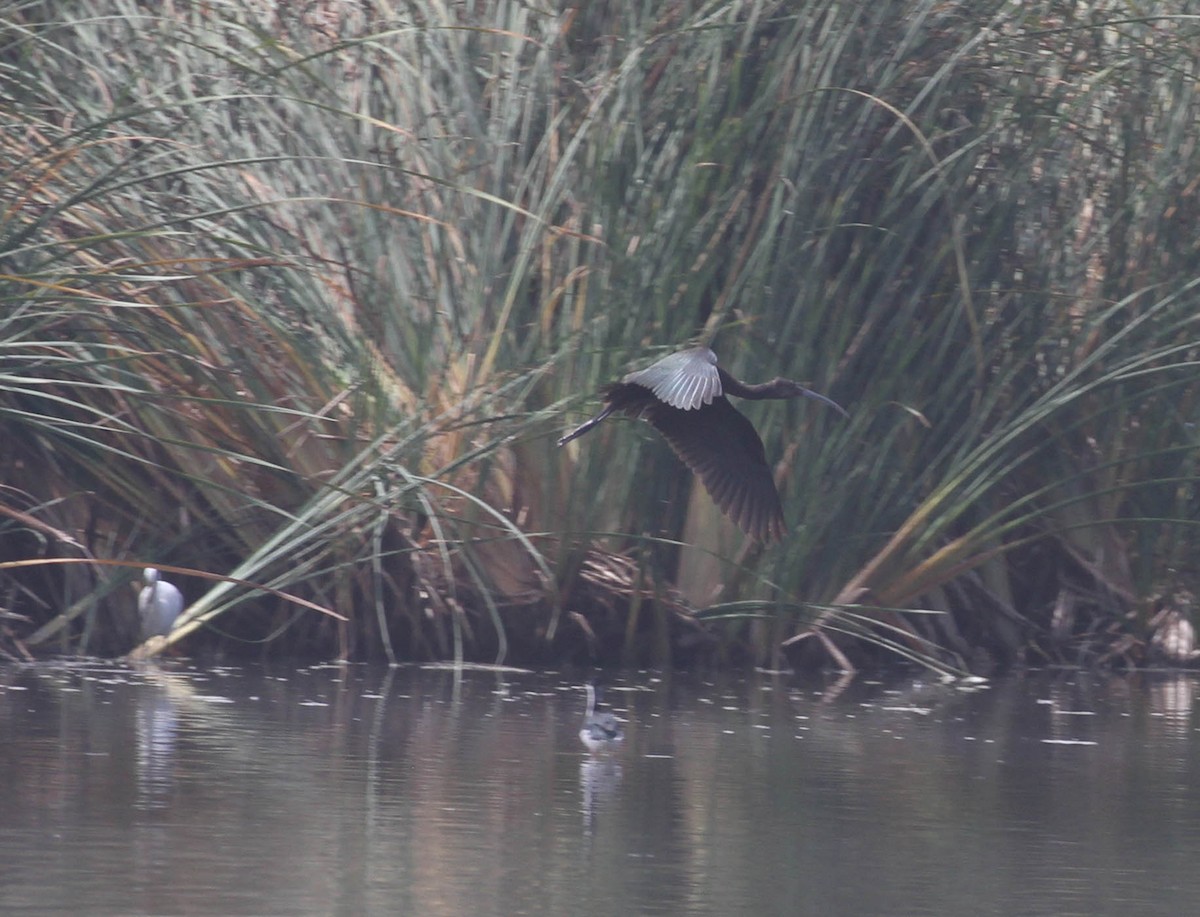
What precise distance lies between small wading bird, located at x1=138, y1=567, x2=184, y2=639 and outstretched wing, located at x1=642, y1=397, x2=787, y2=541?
175 cm

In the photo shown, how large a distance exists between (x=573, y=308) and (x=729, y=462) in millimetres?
990

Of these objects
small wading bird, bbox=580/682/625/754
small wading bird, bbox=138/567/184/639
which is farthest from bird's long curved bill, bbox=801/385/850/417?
small wading bird, bbox=138/567/184/639

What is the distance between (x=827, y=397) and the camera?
799 cm

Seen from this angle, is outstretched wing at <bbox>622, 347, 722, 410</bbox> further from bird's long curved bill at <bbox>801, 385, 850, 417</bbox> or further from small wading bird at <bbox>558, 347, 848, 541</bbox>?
bird's long curved bill at <bbox>801, 385, 850, 417</bbox>

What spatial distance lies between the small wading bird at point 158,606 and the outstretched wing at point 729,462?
1.75 meters

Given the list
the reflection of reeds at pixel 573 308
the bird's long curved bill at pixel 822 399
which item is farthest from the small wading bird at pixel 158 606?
the bird's long curved bill at pixel 822 399

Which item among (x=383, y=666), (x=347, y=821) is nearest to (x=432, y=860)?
(x=347, y=821)

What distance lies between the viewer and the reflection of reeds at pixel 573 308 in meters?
7.61

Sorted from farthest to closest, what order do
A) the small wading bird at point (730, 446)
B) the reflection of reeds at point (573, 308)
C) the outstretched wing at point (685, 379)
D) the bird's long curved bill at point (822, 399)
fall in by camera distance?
the reflection of reeds at point (573, 308), the bird's long curved bill at point (822, 399), the small wading bird at point (730, 446), the outstretched wing at point (685, 379)

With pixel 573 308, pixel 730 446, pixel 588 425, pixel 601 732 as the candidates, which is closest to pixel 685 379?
pixel 588 425

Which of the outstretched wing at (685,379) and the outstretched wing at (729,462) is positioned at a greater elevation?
the outstretched wing at (685,379)

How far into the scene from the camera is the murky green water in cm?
413

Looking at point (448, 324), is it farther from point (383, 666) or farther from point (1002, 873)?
point (1002, 873)

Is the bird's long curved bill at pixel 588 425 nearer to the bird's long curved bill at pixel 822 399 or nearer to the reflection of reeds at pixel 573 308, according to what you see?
the reflection of reeds at pixel 573 308
